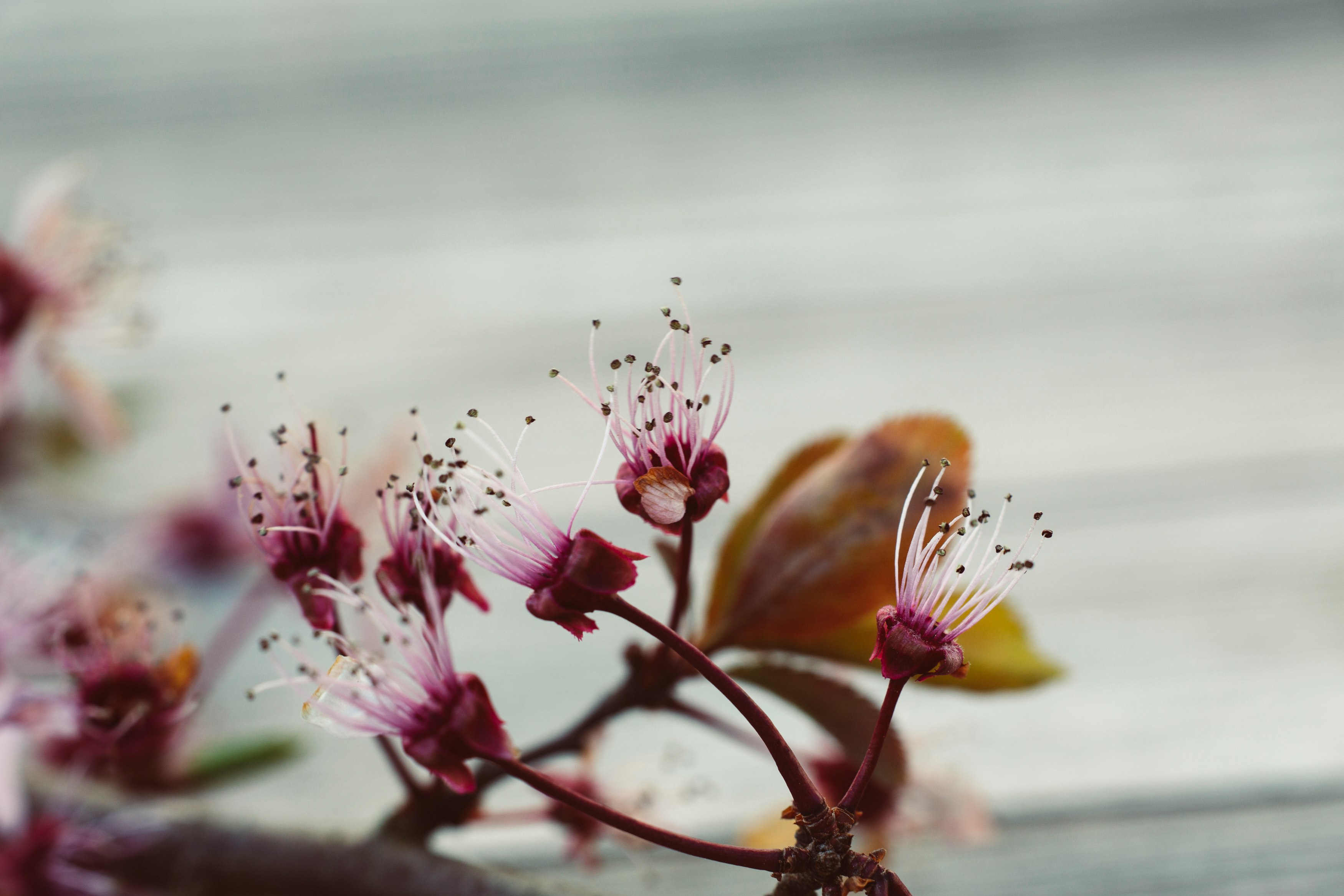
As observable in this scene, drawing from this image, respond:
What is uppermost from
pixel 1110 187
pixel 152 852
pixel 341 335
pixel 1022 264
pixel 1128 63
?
pixel 1128 63

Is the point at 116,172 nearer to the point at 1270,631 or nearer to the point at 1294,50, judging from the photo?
the point at 1270,631

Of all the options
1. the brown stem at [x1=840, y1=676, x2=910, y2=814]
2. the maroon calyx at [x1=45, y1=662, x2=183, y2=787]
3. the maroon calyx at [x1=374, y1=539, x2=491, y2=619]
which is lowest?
the brown stem at [x1=840, y1=676, x2=910, y2=814]

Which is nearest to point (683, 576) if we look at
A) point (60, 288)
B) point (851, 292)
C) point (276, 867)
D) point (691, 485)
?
point (691, 485)

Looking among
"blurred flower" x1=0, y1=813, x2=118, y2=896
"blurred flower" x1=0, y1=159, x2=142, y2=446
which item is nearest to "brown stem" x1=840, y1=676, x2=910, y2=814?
"blurred flower" x1=0, y1=813, x2=118, y2=896

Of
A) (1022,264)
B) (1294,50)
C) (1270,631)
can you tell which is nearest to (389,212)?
(1022,264)

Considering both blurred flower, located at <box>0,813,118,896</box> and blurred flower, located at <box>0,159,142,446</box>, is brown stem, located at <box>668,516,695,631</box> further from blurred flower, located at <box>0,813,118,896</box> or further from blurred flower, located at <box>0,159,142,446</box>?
blurred flower, located at <box>0,159,142,446</box>

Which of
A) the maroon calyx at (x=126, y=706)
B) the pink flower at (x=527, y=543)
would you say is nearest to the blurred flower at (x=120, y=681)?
the maroon calyx at (x=126, y=706)

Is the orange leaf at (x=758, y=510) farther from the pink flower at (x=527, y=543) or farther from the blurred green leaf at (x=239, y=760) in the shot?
the blurred green leaf at (x=239, y=760)
